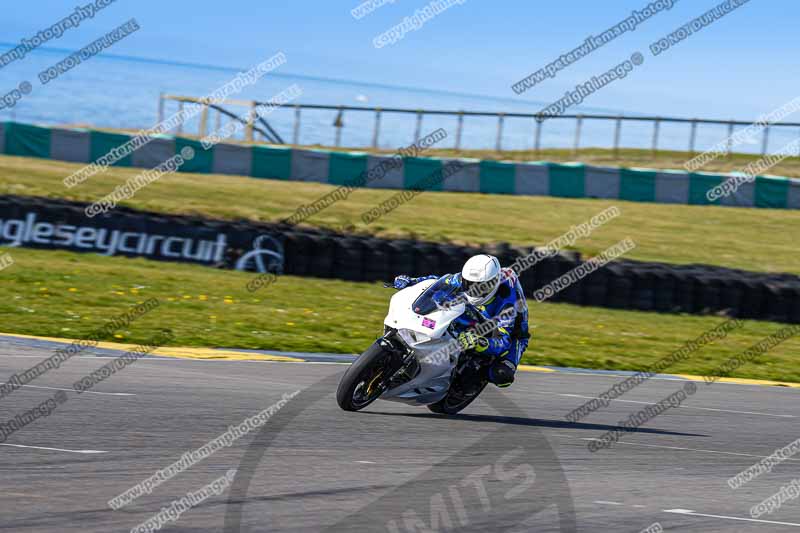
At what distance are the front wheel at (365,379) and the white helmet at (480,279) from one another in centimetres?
99

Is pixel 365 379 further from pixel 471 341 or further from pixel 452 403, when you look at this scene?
pixel 452 403

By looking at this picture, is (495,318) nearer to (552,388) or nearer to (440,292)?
(440,292)

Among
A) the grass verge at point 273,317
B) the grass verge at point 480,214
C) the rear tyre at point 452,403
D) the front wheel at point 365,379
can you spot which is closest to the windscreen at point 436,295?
the front wheel at point 365,379

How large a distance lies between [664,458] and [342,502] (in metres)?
3.46

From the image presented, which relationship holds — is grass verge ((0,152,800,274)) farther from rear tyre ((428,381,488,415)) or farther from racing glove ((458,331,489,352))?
racing glove ((458,331,489,352))

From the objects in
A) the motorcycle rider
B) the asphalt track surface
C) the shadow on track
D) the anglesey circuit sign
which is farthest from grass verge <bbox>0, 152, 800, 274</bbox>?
the motorcycle rider

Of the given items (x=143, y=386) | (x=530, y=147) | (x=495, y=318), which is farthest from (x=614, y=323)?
(x=530, y=147)

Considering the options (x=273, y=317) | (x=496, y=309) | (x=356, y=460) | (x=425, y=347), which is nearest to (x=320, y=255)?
Result: (x=273, y=317)

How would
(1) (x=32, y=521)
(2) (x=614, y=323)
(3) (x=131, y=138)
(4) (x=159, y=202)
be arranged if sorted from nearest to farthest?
(1) (x=32, y=521) → (2) (x=614, y=323) → (4) (x=159, y=202) → (3) (x=131, y=138)

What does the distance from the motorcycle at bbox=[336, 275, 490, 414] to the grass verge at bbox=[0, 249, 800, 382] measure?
4.76 m

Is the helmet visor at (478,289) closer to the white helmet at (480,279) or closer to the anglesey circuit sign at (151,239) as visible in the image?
the white helmet at (480,279)

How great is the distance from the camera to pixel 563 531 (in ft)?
20.9

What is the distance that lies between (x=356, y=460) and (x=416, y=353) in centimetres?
166

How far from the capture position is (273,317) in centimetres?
1609
